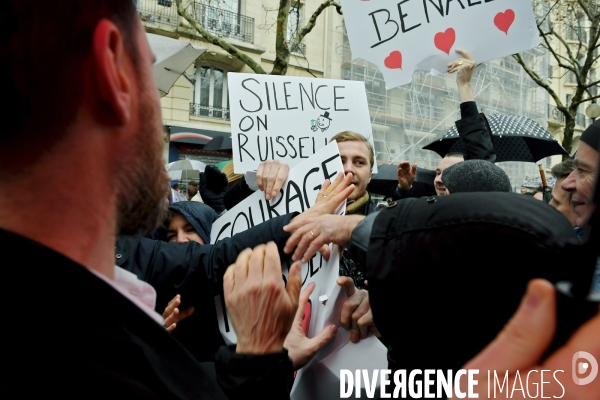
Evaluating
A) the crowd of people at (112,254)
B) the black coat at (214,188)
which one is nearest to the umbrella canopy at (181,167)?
the black coat at (214,188)

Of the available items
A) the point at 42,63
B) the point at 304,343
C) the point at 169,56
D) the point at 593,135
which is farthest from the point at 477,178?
the point at 169,56

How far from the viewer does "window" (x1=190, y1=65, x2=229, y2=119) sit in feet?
49.0

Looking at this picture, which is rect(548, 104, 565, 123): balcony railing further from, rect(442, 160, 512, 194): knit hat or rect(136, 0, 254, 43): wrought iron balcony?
rect(442, 160, 512, 194): knit hat

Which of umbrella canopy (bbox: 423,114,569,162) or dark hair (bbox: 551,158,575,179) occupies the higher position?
umbrella canopy (bbox: 423,114,569,162)

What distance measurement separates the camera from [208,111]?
49.4ft

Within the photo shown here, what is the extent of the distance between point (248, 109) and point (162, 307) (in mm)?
1338

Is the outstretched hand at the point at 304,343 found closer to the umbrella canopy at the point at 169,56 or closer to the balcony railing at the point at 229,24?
the umbrella canopy at the point at 169,56

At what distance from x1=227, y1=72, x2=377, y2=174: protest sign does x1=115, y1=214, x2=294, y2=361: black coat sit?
0.89 metres

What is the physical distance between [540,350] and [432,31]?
2.41 meters

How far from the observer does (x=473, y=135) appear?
251 cm

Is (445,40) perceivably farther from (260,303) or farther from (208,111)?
(208,111)

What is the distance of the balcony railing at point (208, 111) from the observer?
1472cm

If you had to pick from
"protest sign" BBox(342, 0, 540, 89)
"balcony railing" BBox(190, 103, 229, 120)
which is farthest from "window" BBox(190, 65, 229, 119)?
"protest sign" BBox(342, 0, 540, 89)

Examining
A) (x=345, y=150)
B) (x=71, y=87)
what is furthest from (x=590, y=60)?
(x=71, y=87)
